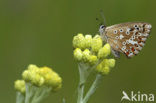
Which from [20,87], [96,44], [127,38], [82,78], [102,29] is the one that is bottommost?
[82,78]

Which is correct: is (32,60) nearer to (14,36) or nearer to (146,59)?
(14,36)

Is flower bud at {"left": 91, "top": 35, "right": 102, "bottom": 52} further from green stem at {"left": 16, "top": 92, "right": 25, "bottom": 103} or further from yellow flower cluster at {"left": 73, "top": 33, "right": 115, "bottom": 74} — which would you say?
green stem at {"left": 16, "top": 92, "right": 25, "bottom": 103}

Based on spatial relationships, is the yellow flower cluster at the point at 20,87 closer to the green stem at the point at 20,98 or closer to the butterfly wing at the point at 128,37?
the green stem at the point at 20,98

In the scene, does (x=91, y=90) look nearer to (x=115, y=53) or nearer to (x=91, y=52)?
(x=91, y=52)

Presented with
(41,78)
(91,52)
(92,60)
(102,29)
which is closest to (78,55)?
(92,60)

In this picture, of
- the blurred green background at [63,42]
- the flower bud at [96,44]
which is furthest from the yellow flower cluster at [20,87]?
the blurred green background at [63,42]

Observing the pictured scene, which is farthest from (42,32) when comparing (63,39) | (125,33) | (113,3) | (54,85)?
(54,85)
